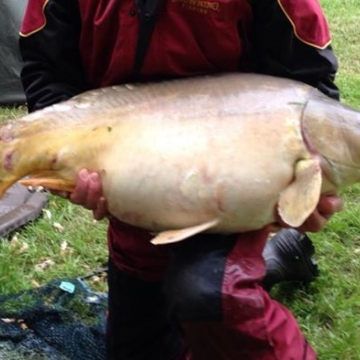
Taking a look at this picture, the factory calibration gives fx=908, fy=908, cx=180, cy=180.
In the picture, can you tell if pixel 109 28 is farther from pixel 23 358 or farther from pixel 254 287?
pixel 23 358

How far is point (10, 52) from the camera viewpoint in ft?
16.6

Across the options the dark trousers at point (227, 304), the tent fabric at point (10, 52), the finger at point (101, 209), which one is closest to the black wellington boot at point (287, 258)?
the dark trousers at point (227, 304)

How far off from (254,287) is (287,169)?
0.31 m

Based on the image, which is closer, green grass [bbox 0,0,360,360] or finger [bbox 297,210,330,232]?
finger [bbox 297,210,330,232]

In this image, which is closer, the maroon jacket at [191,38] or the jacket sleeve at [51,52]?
the maroon jacket at [191,38]

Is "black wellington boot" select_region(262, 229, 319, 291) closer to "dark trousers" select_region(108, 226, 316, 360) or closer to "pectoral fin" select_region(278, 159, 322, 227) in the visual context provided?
"dark trousers" select_region(108, 226, 316, 360)

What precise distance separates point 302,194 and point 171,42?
1.69ft

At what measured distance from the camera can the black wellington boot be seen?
2799 millimetres

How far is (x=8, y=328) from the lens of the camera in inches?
105

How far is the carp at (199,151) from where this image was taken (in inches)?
72.4

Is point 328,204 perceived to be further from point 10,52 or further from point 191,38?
point 10,52

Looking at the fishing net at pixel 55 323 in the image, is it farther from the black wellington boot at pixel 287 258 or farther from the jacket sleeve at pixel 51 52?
the jacket sleeve at pixel 51 52

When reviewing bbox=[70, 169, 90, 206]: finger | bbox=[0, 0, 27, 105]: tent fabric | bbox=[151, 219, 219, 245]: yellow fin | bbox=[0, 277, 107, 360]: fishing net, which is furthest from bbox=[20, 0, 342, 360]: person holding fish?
bbox=[0, 0, 27, 105]: tent fabric

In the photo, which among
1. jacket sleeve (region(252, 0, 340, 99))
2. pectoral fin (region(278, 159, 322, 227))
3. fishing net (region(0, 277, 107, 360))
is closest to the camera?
pectoral fin (region(278, 159, 322, 227))
